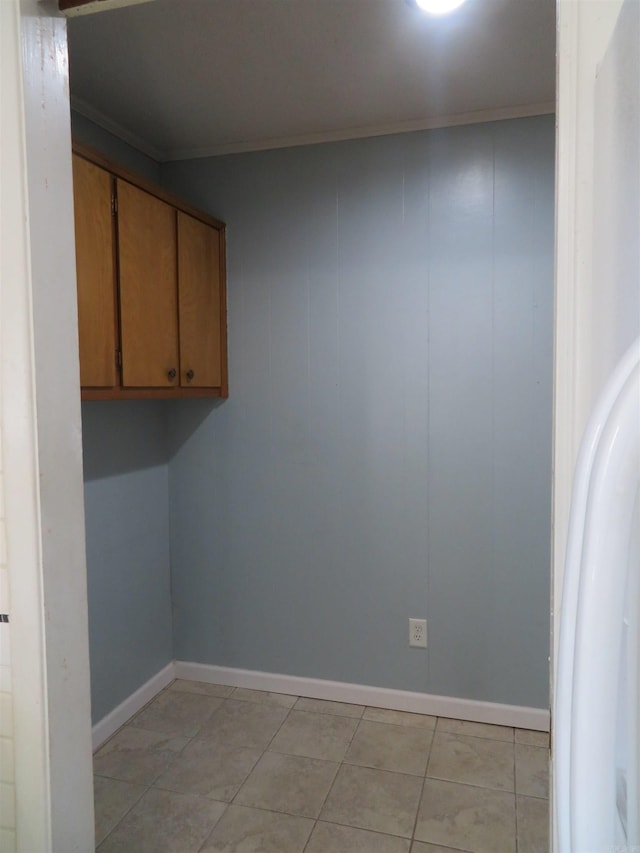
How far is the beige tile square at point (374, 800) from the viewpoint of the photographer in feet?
6.06

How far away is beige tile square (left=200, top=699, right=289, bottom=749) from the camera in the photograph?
90.4 inches

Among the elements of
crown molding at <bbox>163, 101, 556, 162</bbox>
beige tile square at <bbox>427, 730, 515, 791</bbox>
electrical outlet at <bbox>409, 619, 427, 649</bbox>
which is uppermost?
crown molding at <bbox>163, 101, 556, 162</bbox>

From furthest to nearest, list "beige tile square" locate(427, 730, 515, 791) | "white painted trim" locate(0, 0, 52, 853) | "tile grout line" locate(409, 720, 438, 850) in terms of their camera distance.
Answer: "beige tile square" locate(427, 730, 515, 791) → "tile grout line" locate(409, 720, 438, 850) → "white painted trim" locate(0, 0, 52, 853)

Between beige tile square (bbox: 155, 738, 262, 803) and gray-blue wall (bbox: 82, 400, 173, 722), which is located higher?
gray-blue wall (bbox: 82, 400, 173, 722)

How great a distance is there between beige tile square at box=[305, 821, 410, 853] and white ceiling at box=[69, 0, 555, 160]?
100 inches

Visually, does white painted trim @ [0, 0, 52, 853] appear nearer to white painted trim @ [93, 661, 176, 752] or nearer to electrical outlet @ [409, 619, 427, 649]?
white painted trim @ [93, 661, 176, 752]

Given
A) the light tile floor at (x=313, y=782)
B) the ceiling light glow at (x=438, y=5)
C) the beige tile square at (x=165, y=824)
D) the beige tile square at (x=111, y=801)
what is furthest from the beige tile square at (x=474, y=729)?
the ceiling light glow at (x=438, y=5)

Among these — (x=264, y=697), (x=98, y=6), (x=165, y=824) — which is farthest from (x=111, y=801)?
(x=98, y=6)

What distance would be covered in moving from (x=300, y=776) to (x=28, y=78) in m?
2.26

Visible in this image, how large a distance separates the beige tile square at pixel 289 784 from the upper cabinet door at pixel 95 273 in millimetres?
1537

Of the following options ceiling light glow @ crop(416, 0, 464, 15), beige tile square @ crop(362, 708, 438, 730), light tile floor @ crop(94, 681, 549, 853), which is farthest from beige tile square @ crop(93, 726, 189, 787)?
ceiling light glow @ crop(416, 0, 464, 15)

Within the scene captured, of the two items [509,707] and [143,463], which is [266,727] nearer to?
[509,707]

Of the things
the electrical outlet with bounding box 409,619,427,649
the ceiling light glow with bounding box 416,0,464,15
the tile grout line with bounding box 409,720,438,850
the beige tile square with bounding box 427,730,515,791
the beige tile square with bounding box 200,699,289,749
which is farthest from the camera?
the electrical outlet with bounding box 409,619,427,649

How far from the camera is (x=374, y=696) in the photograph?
2.53m
